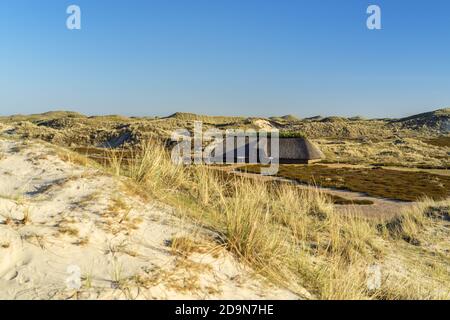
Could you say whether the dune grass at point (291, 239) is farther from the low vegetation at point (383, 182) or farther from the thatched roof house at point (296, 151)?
the thatched roof house at point (296, 151)

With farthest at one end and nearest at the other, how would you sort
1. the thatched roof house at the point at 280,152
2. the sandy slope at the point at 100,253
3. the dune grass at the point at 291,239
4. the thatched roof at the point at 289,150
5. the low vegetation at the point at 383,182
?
the thatched roof at the point at 289,150, the thatched roof house at the point at 280,152, the low vegetation at the point at 383,182, the dune grass at the point at 291,239, the sandy slope at the point at 100,253

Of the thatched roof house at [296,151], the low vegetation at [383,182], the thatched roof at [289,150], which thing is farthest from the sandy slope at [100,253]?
the thatched roof house at [296,151]

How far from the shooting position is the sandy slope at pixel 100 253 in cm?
411

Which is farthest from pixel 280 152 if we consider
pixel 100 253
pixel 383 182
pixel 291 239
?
pixel 100 253

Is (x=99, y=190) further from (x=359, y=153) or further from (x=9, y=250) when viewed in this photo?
(x=359, y=153)

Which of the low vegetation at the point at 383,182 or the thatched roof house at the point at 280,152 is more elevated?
the thatched roof house at the point at 280,152

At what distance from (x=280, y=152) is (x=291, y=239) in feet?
132

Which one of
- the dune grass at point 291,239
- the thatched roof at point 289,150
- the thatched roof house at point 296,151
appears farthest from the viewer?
the thatched roof house at point 296,151

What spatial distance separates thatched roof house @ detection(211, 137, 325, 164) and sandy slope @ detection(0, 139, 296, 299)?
39386mm

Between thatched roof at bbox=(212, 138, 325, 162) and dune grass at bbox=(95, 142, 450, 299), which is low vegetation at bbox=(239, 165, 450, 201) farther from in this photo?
dune grass at bbox=(95, 142, 450, 299)

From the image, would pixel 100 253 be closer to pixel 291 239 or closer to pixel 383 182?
pixel 291 239

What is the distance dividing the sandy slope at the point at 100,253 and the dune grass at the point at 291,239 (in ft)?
1.49
